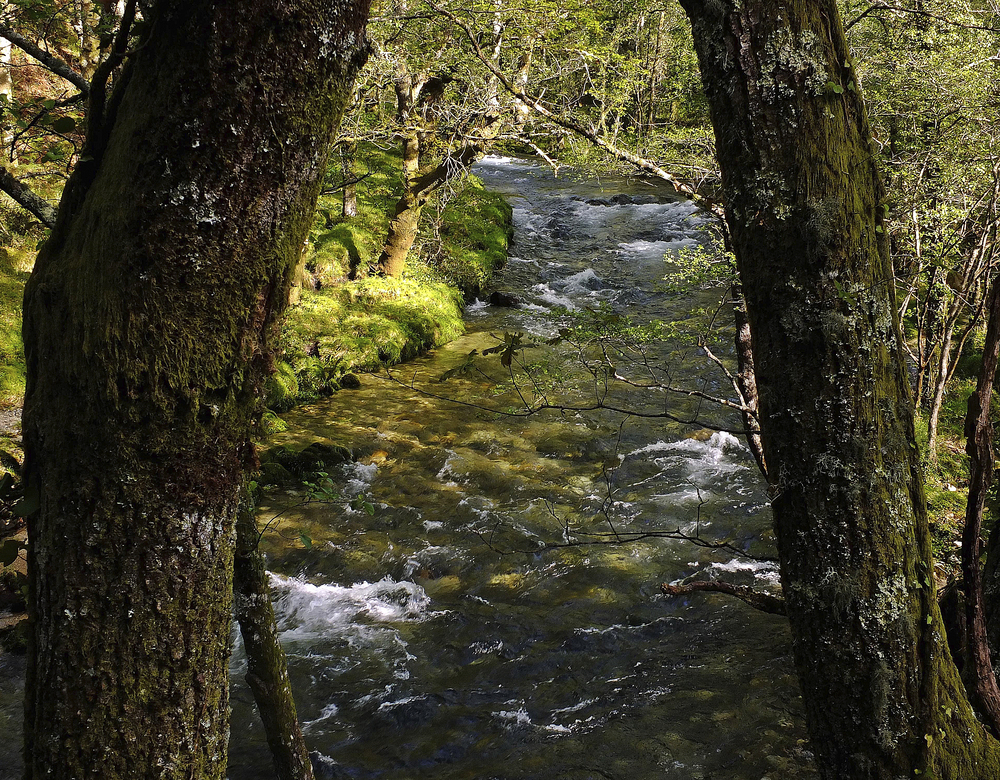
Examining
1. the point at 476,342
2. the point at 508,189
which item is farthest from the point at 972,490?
the point at 508,189

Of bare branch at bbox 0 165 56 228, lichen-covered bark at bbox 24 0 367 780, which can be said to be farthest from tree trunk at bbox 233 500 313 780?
lichen-covered bark at bbox 24 0 367 780

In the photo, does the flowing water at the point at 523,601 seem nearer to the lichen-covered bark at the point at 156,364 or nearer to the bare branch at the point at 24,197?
the bare branch at the point at 24,197

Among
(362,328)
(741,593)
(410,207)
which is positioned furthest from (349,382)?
(741,593)

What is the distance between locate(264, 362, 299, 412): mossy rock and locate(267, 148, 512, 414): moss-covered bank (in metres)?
0.02

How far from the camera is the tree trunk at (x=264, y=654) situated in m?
3.22

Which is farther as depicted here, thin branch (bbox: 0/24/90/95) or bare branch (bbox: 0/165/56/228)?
bare branch (bbox: 0/165/56/228)

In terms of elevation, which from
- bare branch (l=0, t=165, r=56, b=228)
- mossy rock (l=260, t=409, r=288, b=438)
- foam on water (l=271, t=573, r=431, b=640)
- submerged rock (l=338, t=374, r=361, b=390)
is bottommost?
foam on water (l=271, t=573, r=431, b=640)

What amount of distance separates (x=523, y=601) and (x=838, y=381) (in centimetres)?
503

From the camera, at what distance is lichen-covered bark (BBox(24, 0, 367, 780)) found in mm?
1310

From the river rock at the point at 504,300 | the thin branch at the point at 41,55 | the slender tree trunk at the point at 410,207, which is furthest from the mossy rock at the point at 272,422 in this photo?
the river rock at the point at 504,300

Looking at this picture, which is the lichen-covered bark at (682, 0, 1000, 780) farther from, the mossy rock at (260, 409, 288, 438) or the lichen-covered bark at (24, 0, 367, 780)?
the mossy rock at (260, 409, 288, 438)

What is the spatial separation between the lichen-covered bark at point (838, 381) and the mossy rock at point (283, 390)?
8883 mm

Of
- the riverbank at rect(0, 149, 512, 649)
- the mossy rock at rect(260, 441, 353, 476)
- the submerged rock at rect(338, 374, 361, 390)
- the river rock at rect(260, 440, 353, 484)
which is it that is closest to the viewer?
the river rock at rect(260, 440, 353, 484)

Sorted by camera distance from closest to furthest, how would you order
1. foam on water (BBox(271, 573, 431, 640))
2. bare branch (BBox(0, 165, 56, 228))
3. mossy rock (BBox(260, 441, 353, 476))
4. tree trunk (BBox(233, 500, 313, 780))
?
bare branch (BBox(0, 165, 56, 228)) < tree trunk (BBox(233, 500, 313, 780)) < foam on water (BBox(271, 573, 431, 640)) < mossy rock (BBox(260, 441, 353, 476))
